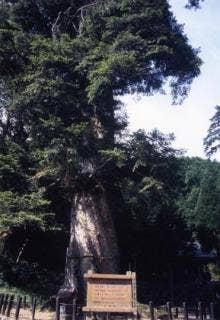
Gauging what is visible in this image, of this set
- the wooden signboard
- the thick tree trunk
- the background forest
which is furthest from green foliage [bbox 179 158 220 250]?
the wooden signboard

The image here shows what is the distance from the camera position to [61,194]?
67.9 ft

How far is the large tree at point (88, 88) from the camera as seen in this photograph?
1677 centimetres

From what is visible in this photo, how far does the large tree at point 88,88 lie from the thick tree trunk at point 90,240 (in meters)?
0.04

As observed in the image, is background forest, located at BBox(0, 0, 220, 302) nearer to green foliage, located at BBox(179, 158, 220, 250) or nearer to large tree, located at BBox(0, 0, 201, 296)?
large tree, located at BBox(0, 0, 201, 296)

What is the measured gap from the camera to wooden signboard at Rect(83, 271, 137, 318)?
37.3 feet

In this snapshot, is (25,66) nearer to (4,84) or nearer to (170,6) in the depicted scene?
(4,84)

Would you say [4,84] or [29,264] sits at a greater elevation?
[4,84]

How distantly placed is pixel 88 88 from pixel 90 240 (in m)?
6.63

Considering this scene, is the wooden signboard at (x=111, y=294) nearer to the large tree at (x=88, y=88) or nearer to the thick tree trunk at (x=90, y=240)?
the large tree at (x=88, y=88)

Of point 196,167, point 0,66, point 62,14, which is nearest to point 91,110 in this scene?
point 0,66

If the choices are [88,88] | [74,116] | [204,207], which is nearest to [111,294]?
[88,88]

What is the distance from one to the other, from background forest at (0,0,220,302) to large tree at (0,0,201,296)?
5 cm

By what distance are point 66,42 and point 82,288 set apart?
10.7 metres

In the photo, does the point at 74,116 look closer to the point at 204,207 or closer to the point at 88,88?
the point at 88,88
